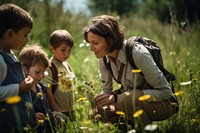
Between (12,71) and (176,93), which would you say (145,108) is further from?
(12,71)

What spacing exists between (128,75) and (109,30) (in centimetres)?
48

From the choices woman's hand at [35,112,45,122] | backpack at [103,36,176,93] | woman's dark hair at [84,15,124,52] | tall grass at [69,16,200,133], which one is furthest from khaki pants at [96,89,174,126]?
woman's hand at [35,112,45,122]

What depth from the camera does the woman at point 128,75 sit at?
3.37 meters

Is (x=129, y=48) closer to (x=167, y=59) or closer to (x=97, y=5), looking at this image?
(x=167, y=59)

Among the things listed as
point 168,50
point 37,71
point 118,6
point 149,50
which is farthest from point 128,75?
point 118,6

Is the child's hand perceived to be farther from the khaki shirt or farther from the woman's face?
the khaki shirt

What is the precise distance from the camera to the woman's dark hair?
11.3ft

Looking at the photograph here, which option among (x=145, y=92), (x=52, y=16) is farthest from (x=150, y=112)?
(x=52, y=16)

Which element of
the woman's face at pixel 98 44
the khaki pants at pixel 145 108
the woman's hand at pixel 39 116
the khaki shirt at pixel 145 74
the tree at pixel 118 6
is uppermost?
the tree at pixel 118 6

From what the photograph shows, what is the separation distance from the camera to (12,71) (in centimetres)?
279

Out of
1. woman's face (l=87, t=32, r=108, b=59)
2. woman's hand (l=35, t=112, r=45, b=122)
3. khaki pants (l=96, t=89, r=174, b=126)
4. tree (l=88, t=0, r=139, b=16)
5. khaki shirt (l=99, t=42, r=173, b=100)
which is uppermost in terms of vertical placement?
tree (l=88, t=0, r=139, b=16)

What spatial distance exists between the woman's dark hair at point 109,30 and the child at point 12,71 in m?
0.73

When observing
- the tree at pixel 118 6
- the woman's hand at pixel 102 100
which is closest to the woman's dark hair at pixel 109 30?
the woman's hand at pixel 102 100

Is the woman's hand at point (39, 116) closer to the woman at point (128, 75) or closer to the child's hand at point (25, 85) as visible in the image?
the child's hand at point (25, 85)
